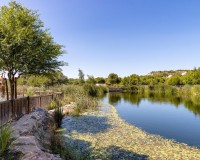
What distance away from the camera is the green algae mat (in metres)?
5.93

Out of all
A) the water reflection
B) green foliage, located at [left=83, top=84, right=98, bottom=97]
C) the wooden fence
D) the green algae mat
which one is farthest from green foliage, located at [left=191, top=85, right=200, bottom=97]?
the wooden fence

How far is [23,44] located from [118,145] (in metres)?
6.04

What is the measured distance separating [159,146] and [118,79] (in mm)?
65271

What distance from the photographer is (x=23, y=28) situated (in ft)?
28.3

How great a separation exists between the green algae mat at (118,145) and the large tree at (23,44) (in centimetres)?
345

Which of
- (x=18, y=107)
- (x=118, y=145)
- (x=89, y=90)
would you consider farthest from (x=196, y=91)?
(x=18, y=107)

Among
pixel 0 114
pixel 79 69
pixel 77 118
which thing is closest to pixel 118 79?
pixel 79 69

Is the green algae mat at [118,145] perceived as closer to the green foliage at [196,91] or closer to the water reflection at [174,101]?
the water reflection at [174,101]

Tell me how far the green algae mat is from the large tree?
3.45m

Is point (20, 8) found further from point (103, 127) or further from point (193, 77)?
point (193, 77)

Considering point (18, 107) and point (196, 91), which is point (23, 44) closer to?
point (18, 107)

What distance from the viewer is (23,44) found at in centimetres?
907

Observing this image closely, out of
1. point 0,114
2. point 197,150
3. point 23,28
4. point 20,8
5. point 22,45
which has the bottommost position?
point 197,150

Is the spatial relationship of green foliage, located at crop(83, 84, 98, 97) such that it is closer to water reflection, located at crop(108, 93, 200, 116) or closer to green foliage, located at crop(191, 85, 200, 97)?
water reflection, located at crop(108, 93, 200, 116)
